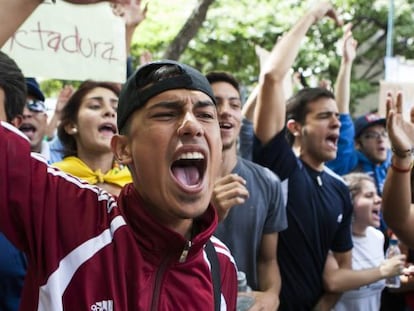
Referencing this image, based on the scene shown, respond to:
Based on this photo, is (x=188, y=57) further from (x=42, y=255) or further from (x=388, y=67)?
(x=42, y=255)

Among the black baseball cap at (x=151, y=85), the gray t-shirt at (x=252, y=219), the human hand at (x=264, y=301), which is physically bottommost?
the human hand at (x=264, y=301)

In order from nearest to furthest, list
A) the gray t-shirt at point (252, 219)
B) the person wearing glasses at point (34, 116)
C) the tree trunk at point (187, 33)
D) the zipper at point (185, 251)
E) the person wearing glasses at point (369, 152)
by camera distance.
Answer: the zipper at point (185, 251)
the gray t-shirt at point (252, 219)
the person wearing glasses at point (34, 116)
the person wearing glasses at point (369, 152)
the tree trunk at point (187, 33)

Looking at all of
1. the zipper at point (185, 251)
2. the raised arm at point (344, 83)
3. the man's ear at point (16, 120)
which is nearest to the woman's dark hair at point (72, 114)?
the man's ear at point (16, 120)

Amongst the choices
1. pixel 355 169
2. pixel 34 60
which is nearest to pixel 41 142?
pixel 34 60

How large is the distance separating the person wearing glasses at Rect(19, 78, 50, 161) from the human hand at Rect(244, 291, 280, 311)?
5.00 feet

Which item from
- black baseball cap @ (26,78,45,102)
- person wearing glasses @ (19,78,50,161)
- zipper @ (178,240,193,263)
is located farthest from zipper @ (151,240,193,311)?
black baseball cap @ (26,78,45,102)

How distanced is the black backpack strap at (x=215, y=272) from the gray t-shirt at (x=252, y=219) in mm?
952

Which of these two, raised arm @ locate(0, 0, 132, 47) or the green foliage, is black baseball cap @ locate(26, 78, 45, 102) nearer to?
raised arm @ locate(0, 0, 132, 47)

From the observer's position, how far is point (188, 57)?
13.7 metres

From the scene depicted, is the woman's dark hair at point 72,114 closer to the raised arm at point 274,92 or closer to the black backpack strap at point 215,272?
the raised arm at point 274,92

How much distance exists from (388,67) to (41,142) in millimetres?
4725

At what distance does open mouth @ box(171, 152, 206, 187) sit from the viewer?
1721 mm

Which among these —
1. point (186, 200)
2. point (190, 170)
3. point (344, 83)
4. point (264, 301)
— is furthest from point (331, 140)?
point (186, 200)

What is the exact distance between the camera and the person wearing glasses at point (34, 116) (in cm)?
345
